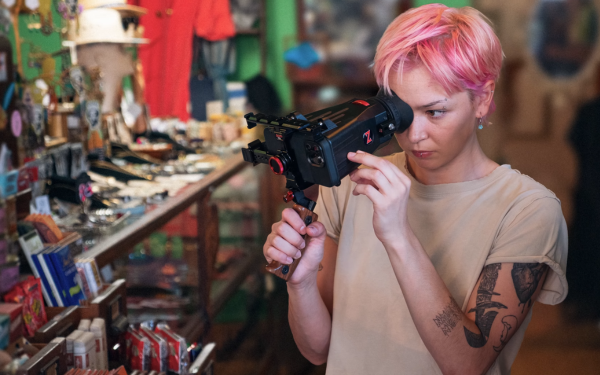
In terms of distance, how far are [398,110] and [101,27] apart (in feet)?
6.88

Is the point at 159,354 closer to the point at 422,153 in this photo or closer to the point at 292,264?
the point at 292,264

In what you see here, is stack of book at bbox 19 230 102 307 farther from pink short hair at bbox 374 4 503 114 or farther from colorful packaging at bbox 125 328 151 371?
pink short hair at bbox 374 4 503 114

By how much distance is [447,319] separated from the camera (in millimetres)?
988

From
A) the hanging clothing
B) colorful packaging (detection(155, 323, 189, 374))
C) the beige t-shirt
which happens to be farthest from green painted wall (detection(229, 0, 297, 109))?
the beige t-shirt

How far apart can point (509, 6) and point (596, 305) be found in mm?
2101

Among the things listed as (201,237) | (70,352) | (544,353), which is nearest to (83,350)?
(70,352)

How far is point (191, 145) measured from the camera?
357cm

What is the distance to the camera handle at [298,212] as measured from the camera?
1016mm

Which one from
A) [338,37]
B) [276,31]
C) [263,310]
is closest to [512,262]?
[263,310]

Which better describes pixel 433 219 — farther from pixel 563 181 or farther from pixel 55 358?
pixel 563 181

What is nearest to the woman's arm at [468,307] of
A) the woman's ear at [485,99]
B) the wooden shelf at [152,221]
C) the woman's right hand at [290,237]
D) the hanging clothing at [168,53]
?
the woman's right hand at [290,237]

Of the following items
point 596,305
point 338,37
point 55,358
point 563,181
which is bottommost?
point 596,305

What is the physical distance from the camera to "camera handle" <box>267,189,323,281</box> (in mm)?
1016

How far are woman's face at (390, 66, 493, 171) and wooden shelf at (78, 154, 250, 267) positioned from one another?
848mm
